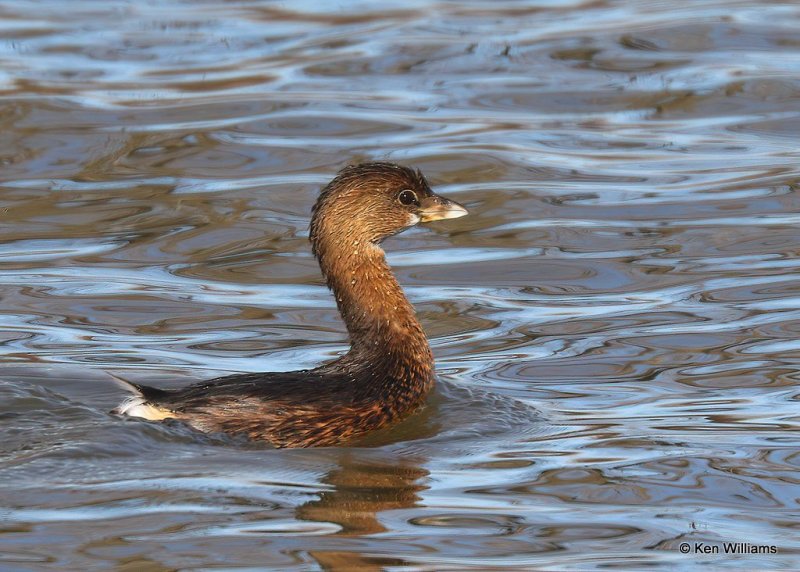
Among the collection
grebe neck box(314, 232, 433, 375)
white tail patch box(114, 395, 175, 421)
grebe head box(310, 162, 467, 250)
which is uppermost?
grebe head box(310, 162, 467, 250)

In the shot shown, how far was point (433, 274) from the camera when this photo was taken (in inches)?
416

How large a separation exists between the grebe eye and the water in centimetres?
89

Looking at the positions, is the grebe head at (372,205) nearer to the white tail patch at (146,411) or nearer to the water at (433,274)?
the water at (433,274)

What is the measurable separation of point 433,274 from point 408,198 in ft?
7.12

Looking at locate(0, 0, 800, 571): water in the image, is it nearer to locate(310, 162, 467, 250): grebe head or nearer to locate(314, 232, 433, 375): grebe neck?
→ locate(314, 232, 433, 375): grebe neck

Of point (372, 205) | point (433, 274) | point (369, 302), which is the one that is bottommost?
point (433, 274)

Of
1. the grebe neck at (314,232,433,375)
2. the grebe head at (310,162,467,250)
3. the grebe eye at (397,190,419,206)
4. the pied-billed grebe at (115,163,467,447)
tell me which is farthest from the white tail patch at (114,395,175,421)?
the grebe eye at (397,190,419,206)

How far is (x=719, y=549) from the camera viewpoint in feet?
19.2

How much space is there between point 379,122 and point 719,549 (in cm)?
810

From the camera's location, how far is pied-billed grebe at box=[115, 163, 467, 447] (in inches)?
284

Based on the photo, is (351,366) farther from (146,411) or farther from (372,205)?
(146,411)

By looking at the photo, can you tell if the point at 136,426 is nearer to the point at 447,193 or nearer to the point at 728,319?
the point at 728,319

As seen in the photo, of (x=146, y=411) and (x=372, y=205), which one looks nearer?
(x=146, y=411)

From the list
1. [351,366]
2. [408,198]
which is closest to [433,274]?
[408,198]
